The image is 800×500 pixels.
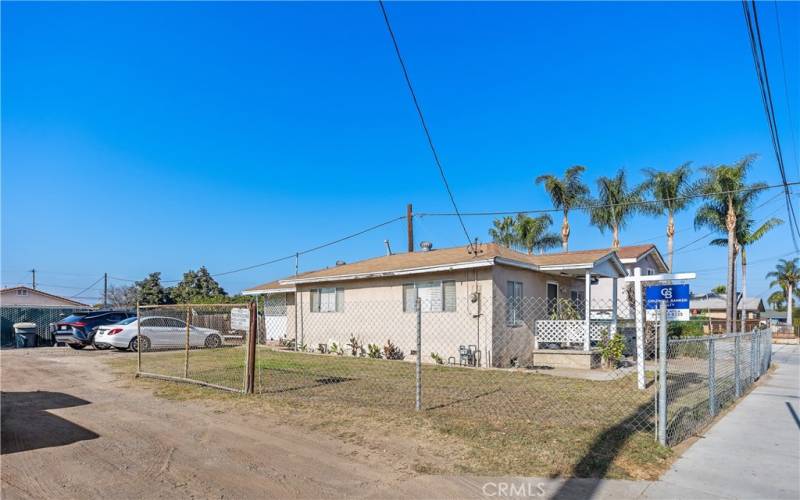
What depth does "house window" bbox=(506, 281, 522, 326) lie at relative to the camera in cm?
1499

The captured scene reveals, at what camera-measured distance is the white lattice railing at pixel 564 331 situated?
15.2 metres

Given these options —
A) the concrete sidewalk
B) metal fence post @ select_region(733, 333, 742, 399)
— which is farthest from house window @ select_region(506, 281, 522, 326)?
the concrete sidewalk

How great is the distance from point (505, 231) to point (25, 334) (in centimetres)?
3324

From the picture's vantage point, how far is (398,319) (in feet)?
54.8

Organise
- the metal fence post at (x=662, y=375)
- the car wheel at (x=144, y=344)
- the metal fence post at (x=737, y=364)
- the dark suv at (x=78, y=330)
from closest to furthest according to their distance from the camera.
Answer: the metal fence post at (x=662, y=375) → the metal fence post at (x=737, y=364) → the car wheel at (x=144, y=344) → the dark suv at (x=78, y=330)

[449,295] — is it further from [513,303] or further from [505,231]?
[505,231]

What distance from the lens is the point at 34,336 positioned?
2225 cm

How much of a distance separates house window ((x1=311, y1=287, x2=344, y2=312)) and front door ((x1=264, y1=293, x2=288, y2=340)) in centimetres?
338

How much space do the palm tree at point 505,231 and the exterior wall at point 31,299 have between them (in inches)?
1274

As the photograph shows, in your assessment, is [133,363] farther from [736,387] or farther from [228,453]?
[736,387]

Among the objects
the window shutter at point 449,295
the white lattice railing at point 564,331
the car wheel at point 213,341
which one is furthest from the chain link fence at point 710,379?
the car wheel at point 213,341

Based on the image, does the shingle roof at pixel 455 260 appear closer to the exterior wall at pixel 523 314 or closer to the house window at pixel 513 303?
the exterior wall at pixel 523 314

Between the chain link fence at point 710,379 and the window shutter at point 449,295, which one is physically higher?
the window shutter at point 449,295

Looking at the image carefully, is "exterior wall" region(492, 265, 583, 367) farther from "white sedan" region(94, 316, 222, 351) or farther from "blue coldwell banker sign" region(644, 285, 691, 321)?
"white sedan" region(94, 316, 222, 351)
